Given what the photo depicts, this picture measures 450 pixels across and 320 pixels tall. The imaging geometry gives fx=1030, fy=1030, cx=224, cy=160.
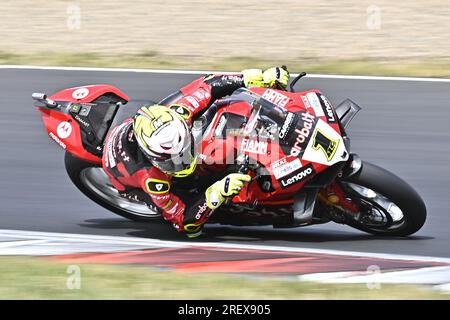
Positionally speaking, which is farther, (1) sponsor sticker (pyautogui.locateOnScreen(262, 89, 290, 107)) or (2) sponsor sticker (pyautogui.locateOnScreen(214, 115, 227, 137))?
(1) sponsor sticker (pyautogui.locateOnScreen(262, 89, 290, 107))

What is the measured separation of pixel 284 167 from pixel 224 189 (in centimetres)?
41

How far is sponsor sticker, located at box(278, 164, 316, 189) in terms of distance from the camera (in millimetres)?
6516

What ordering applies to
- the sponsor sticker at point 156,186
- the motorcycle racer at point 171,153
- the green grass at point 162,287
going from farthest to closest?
the sponsor sticker at point 156,186 → the motorcycle racer at point 171,153 → the green grass at point 162,287

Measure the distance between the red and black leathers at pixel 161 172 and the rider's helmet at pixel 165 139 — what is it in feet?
0.77

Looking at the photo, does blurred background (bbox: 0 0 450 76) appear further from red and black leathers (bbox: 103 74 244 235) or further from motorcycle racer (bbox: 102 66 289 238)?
red and black leathers (bbox: 103 74 244 235)

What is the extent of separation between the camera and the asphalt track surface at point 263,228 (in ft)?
23.8

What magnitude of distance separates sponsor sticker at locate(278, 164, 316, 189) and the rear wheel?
1.24 metres

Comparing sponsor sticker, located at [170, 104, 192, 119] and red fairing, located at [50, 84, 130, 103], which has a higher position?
red fairing, located at [50, 84, 130, 103]

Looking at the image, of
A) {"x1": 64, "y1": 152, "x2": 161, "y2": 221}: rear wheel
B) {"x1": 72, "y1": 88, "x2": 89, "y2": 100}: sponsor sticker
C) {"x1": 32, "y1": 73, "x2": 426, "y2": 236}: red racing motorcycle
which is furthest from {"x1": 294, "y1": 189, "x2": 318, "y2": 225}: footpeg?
{"x1": 72, "y1": 88, "x2": 89, "y2": 100}: sponsor sticker

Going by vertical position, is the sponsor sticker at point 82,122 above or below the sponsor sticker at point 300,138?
above

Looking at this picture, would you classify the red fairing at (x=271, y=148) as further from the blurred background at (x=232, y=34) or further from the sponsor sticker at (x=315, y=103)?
the blurred background at (x=232, y=34)

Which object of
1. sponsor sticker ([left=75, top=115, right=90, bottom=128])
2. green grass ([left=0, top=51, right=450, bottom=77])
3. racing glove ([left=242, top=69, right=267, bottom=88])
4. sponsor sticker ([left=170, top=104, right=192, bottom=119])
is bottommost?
sponsor sticker ([left=75, top=115, right=90, bottom=128])

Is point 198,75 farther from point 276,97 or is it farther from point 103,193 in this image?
point 276,97

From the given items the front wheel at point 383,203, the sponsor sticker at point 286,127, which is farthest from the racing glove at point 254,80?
the front wheel at point 383,203
